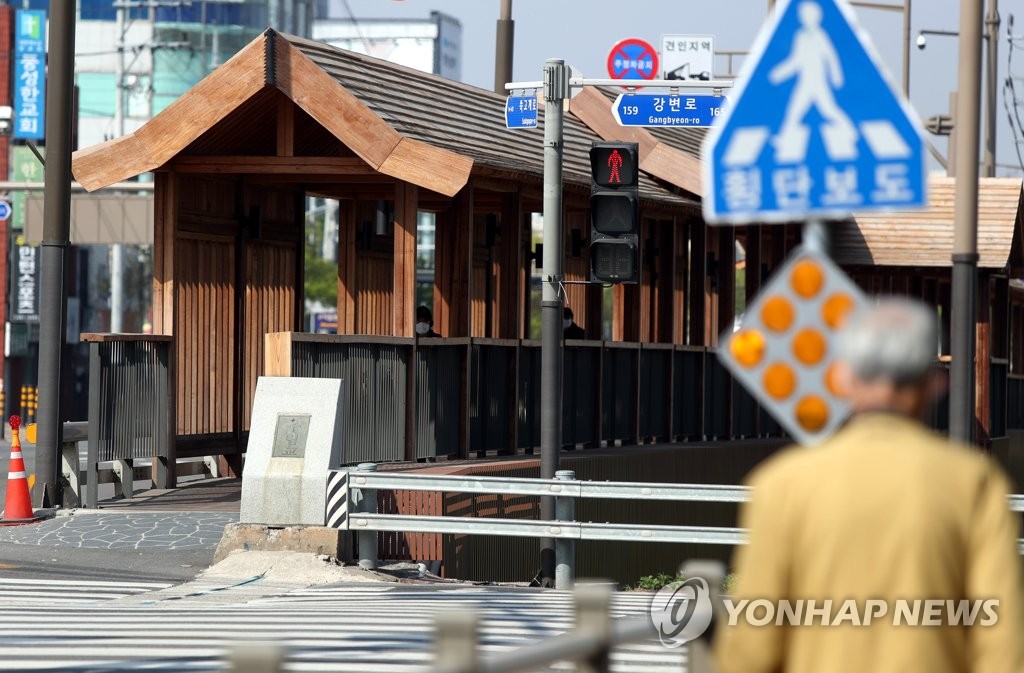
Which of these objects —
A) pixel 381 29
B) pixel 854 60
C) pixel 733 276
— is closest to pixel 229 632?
pixel 854 60

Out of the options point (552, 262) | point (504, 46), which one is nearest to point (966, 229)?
point (552, 262)

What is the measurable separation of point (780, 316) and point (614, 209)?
35.0 ft

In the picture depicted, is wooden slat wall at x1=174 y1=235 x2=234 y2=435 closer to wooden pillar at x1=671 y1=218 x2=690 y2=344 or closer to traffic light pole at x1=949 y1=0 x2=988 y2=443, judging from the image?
wooden pillar at x1=671 y1=218 x2=690 y2=344

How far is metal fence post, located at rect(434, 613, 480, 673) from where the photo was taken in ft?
14.2

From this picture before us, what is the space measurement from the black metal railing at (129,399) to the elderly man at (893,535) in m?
13.5

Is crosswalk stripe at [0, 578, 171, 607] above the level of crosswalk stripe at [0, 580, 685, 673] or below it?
below

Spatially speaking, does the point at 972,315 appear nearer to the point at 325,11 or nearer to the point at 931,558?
the point at 931,558

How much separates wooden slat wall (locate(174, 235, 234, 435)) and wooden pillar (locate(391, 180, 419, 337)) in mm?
2473

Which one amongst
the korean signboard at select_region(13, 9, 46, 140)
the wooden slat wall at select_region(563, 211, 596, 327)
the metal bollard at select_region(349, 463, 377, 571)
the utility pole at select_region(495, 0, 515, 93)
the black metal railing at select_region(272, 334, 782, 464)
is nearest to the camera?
the metal bollard at select_region(349, 463, 377, 571)

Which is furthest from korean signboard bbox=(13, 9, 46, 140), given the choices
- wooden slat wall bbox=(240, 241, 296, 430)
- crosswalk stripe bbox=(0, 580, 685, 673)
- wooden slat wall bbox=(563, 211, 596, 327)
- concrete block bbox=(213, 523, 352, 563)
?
crosswalk stripe bbox=(0, 580, 685, 673)

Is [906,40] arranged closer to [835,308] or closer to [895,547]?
[835,308]

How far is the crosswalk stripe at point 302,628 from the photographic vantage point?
9453mm

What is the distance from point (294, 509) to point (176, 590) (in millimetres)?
1291

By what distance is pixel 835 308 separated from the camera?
5.10 meters
